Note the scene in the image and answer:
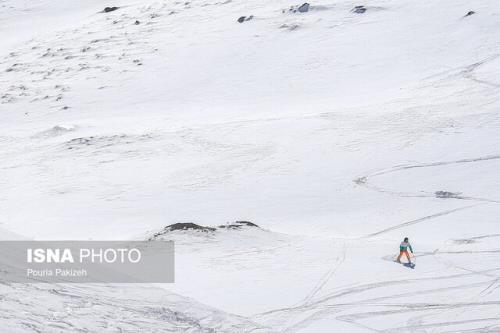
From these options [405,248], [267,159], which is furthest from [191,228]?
[267,159]

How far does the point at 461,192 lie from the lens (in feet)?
93.1

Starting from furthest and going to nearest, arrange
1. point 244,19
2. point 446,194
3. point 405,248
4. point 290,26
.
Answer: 1. point 244,19
2. point 290,26
3. point 446,194
4. point 405,248

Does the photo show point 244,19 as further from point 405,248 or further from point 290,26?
point 405,248

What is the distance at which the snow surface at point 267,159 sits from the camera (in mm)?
19000

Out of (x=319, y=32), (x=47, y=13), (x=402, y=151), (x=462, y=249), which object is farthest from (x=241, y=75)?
(x=47, y=13)

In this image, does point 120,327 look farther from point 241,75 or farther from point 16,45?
point 16,45

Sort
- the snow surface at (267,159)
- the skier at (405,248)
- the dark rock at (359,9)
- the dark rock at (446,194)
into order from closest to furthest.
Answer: the snow surface at (267,159), the skier at (405,248), the dark rock at (446,194), the dark rock at (359,9)

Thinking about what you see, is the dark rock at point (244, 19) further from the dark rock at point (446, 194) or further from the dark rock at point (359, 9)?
the dark rock at point (446, 194)

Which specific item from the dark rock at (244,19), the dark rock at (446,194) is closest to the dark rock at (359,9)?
the dark rock at (244,19)

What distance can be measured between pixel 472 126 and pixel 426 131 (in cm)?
223

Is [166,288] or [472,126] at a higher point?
[472,126]

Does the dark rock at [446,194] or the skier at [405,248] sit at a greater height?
the dark rock at [446,194]

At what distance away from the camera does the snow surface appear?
19000 millimetres

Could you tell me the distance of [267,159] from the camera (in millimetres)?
33188
